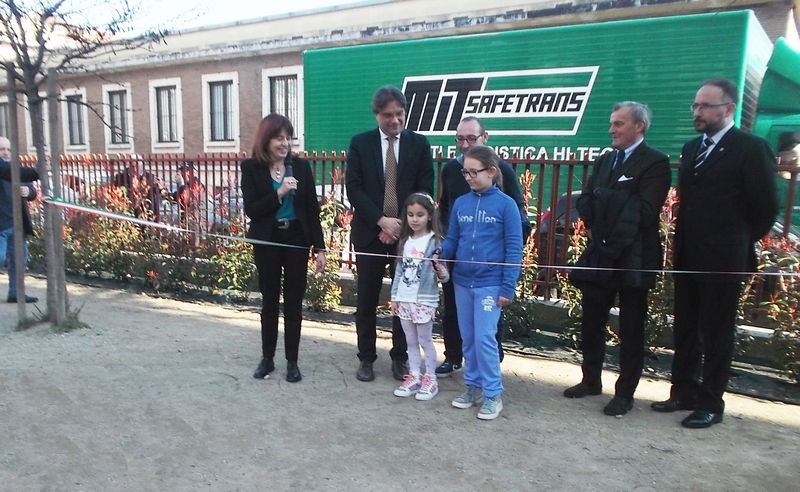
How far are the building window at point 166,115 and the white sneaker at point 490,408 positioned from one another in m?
21.5

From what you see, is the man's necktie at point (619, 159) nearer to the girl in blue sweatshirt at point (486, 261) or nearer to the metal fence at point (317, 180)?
the girl in blue sweatshirt at point (486, 261)

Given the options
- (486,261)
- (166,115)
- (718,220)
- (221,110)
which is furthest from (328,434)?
(166,115)

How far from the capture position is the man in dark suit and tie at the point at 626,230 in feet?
11.2

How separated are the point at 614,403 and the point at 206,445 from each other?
247cm

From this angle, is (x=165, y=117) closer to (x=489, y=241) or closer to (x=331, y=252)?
(x=331, y=252)

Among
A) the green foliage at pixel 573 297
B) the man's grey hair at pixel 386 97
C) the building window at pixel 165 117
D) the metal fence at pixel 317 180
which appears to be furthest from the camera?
the building window at pixel 165 117

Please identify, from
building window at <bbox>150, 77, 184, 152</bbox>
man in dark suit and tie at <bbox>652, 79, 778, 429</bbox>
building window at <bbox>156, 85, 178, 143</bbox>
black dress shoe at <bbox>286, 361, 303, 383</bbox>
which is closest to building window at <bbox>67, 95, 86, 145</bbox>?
building window at <bbox>150, 77, 184, 152</bbox>

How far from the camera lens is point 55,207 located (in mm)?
4895

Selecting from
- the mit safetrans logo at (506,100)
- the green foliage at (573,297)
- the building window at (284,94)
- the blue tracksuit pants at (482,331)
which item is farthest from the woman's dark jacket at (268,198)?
the building window at (284,94)

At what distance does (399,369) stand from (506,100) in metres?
6.17

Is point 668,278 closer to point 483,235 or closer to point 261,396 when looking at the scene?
point 483,235

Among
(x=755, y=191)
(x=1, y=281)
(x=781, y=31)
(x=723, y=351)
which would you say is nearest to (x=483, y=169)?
(x=755, y=191)

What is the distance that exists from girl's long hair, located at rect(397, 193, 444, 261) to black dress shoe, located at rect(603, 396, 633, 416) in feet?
4.95

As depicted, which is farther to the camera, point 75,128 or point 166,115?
point 75,128
